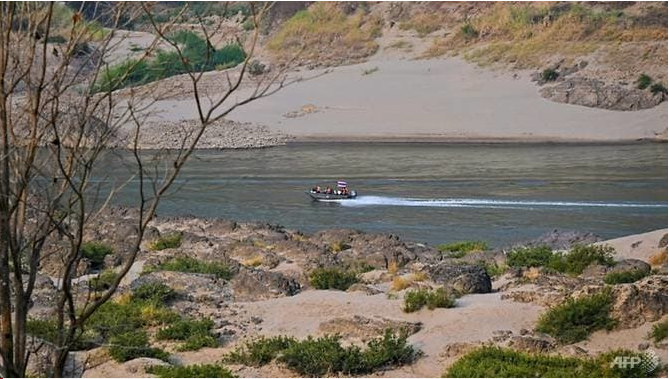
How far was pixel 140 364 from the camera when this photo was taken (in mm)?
11305

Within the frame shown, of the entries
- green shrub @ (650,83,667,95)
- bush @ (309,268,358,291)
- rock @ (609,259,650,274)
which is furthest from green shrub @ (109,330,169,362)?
green shrub @ (650,83,667,95)

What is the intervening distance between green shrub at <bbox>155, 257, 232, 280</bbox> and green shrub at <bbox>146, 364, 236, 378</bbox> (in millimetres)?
5135

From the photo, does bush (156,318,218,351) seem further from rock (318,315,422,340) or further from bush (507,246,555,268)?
bush (507,246,555,268)

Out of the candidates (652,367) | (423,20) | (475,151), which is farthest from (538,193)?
(423,20)

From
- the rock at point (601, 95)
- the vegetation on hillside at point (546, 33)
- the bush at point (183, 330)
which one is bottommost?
the bush at point (183, 330)

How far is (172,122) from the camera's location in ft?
156

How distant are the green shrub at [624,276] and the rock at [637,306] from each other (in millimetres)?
2158

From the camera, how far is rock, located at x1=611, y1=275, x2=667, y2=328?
38.7 feet

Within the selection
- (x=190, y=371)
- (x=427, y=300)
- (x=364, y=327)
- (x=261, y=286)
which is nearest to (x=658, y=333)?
(x=427, y=300)

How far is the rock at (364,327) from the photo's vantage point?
A: 12.4 metres

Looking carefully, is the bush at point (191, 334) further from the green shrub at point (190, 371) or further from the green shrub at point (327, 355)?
the green shrub at point (190, 371)

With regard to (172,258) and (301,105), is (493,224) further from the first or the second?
(301,105)

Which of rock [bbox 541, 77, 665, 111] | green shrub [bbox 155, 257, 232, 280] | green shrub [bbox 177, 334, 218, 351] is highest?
rock [bbox 541, 77, 665, 111]

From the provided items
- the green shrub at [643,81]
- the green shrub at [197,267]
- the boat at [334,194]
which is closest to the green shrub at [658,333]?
the green shrub at [197,267]
